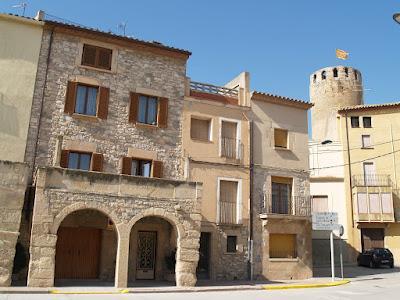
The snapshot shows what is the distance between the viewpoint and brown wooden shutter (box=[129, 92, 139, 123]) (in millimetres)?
20266

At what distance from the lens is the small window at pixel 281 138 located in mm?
24156

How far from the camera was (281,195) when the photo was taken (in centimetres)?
2336

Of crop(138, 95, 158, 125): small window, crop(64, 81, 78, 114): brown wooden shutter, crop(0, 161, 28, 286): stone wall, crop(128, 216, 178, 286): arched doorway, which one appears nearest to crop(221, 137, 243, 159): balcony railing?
crop(138, 95, 158, 125): small window

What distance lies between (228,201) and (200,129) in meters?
4.01

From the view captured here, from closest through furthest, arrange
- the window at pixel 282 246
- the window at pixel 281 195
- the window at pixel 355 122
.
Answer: the window at pixel 282 246 < the window at pixel 281 195 < the window at pixel 355 122

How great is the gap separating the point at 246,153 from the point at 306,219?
15.7 feet

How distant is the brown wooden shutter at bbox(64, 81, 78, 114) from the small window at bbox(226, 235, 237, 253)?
9.76 meters

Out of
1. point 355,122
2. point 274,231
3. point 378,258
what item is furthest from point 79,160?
point 355,122

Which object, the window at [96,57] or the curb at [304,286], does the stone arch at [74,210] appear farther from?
the window at [96,57]

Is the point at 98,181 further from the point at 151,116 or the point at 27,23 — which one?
the point at 27,23

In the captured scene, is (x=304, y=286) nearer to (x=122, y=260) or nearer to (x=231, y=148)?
(x=231, y=148)

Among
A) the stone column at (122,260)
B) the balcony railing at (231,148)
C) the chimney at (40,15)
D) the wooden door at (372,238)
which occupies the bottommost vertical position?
the stone column at (122,260)

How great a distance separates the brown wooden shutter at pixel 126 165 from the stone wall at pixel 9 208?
4829mm

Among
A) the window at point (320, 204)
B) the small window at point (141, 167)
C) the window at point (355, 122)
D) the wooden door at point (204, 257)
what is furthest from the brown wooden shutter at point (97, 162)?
the window at point (355, 122)
